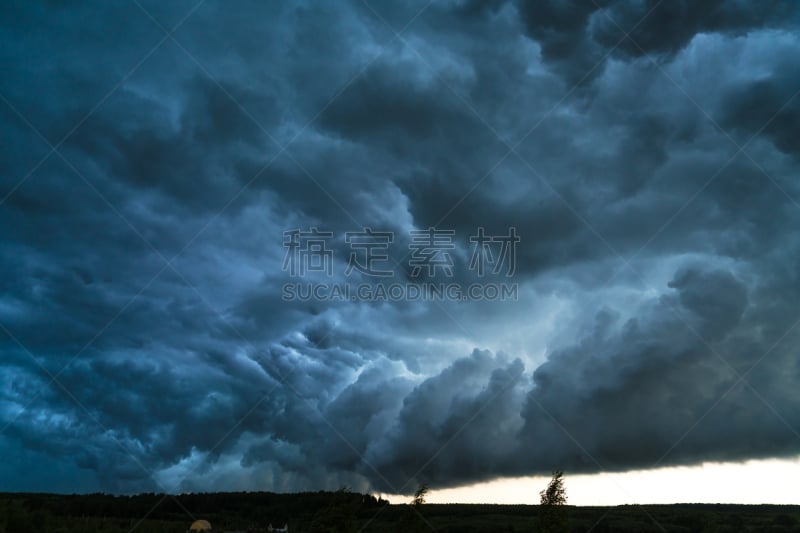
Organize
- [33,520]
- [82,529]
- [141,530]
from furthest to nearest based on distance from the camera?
[141,530] < [82,529] < [33,520]

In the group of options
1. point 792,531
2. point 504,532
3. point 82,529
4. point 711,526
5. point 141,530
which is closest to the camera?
point 82,529

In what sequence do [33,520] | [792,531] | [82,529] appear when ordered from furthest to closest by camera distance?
1. [792,531]
2. [82,529]
3. [33,520]

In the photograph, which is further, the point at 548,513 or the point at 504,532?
the point at 504,532

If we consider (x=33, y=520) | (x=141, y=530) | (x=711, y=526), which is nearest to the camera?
(x=33, y=520)

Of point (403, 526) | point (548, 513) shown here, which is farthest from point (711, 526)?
point (403, 526)

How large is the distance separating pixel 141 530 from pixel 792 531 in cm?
19870

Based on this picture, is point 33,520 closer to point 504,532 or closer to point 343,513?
point 343,513

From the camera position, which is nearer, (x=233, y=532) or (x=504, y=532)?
(x=233, y=532)

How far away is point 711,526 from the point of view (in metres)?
104

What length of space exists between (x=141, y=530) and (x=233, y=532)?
44739 mm

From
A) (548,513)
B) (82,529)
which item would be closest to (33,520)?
(82,529)

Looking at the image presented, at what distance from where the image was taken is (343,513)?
5247 centimetres

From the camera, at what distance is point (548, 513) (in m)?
53.3

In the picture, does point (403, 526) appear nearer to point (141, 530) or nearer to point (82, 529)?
point (82, 529)
